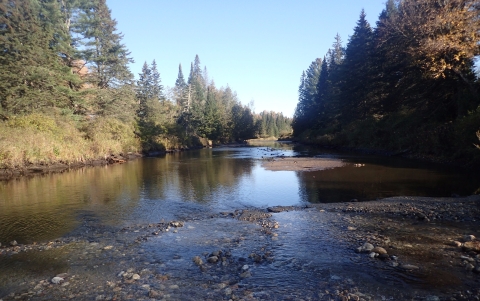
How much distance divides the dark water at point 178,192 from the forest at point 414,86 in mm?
4334

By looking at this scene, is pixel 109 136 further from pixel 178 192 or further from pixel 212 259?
pixel 212 259

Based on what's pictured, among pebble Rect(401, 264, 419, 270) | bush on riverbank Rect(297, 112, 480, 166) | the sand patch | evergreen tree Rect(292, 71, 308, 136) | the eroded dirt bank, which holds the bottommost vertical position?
the eroded dirt bank

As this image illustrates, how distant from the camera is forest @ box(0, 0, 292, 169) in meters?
27.0

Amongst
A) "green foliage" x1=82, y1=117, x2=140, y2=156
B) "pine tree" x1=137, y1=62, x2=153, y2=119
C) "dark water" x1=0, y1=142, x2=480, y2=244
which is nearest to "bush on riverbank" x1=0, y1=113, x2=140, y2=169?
"green foliage" x1=82, y1=117, x2=140, y2=156

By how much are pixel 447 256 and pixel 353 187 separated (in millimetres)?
9907

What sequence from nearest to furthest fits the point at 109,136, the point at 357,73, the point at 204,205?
the point at 204,205 → the point at 109,136 → the point at 357,73

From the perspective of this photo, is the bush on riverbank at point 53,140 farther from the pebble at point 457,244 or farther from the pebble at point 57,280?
the pebble at point 457,244

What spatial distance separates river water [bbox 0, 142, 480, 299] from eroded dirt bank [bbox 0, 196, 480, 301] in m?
0.06

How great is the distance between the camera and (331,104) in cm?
5847

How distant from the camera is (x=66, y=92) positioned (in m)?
33.6

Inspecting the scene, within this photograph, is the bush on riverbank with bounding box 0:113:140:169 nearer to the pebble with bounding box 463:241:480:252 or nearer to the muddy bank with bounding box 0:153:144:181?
the muddy bank with bounding box 0:153:144:181

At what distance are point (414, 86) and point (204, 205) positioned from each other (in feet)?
91.4

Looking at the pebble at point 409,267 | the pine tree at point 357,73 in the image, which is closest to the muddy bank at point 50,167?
the pebble at point 409,267

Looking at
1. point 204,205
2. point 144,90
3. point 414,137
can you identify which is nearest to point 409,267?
point 204,205
